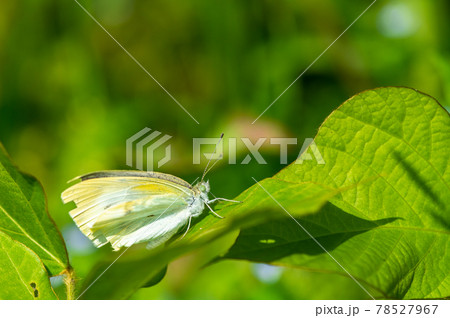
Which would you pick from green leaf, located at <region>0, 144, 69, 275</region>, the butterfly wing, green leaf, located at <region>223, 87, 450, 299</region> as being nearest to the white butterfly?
the butterfly wing

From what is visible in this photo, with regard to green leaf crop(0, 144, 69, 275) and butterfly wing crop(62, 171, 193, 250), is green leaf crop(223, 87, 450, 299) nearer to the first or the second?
green leaf crop(0, 144, 69, 275)

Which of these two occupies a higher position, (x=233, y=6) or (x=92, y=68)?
(x=233, y=6)

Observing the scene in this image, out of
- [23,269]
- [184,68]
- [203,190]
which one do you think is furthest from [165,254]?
[184,68]

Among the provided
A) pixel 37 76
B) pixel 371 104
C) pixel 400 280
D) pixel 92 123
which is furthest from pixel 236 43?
pixel 400 280

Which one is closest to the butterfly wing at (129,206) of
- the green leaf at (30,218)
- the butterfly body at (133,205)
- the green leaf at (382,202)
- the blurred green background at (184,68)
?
the butterfly body at (133,205)

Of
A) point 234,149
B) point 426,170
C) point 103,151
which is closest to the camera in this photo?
point 426,170

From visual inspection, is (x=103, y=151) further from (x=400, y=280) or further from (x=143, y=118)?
(x=400, y=280)

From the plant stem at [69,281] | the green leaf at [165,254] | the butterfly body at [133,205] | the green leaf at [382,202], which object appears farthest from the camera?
the butterfly body at [133,205]

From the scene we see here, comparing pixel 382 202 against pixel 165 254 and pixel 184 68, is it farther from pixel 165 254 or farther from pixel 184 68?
pixel 184 68

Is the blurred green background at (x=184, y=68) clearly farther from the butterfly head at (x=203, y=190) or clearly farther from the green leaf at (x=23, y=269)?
the green leaf at (x=23, y=269)
